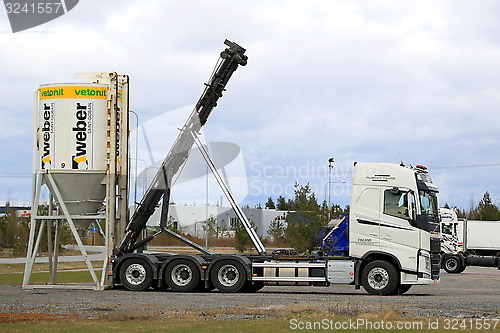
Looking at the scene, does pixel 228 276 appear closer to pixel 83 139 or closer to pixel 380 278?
pixel 380 278

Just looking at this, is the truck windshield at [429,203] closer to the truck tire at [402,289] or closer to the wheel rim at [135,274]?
the truck tire at [402,289]

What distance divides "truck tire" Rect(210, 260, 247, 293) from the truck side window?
15.6 feet

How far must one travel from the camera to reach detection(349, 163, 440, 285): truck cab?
64.3ft

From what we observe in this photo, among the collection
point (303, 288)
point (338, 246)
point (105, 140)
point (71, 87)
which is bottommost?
point (303, 288)

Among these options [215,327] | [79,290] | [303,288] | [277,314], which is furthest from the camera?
[303,288]

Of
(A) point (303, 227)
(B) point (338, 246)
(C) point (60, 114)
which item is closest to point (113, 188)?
(C) point (60, 114)

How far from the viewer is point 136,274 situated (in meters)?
21.4

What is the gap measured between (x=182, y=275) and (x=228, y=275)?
1.51 meters

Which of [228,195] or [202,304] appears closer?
[202,304]

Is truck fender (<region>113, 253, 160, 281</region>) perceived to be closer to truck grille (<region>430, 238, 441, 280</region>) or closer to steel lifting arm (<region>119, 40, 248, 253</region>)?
steel lifting arm (<region>119, 40, 248, 253</region>)

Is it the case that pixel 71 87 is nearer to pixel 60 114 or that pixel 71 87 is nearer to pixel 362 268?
pixel 60 114

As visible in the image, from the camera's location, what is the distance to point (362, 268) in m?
20.1

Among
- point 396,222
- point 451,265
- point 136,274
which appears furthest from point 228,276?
point 451,265

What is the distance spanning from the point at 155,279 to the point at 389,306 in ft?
27.3
